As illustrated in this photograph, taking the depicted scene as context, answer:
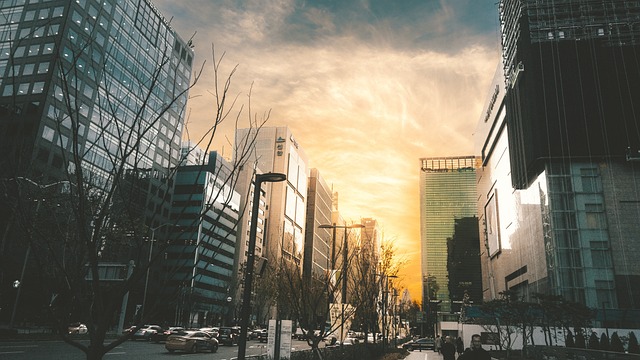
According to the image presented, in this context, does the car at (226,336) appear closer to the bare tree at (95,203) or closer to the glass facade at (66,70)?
the bare tree at (95,203)

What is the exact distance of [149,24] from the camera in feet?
302

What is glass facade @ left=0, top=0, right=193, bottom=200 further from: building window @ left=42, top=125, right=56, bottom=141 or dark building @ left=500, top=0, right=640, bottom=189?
dark building @ left=500, top=0, right=640, bottom=189

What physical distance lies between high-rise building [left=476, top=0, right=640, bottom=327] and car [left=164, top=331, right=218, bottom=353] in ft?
148

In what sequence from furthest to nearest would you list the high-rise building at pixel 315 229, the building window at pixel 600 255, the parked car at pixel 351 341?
1. the high-rise building at pixel 315 229
2. the building window at pixel 600 255
3. the parked car at pixel 351 341

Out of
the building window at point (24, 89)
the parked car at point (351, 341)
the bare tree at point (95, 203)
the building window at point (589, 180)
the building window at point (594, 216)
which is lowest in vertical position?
the parked car at point (351, 341)

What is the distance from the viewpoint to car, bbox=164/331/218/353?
27.5m

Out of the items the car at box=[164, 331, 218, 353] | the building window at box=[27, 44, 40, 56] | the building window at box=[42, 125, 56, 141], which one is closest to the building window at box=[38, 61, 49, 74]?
the building window at box=[27, 44, 40, 56]

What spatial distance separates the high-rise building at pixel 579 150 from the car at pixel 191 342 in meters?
45.1

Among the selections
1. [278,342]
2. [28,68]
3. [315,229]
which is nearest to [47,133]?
[28,68]

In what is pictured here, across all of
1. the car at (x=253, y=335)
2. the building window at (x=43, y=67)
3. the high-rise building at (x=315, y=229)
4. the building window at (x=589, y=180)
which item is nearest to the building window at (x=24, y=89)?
the building window at (x=43, y=67)

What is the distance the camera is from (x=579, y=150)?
58719 millimetres

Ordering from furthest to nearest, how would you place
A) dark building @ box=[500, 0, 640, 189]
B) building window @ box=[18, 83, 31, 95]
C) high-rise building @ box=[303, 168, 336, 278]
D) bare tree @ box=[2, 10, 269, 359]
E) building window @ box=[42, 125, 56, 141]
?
high-rise building @ box=[303, 168, 336, 278], building window @ box=[18, 83, 31, 95], building window @ box=[42, 125, 56, 141], dark building @ box=[500, 0, 640, 189], bare tree @ box=[2, 10, 269, 359]

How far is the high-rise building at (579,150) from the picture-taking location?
181 ft

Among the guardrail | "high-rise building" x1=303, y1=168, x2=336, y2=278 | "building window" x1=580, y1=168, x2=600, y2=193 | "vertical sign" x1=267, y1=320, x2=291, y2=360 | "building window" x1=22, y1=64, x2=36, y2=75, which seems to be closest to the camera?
"vertical sign" x1=267, y1=320, x2=291, y2=360
